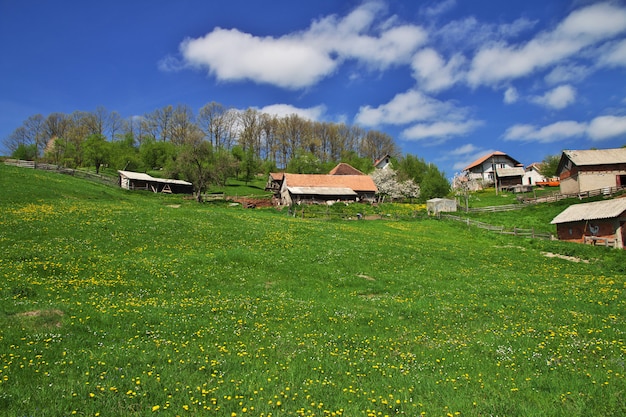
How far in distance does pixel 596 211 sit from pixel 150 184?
85989 mm

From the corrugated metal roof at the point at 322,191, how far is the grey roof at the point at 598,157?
4359 centimetres

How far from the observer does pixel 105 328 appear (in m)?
12.2

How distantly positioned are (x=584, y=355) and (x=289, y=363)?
29.8 ft

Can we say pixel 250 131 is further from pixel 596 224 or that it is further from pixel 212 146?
pixel 596 224

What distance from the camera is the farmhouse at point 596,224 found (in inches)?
1558

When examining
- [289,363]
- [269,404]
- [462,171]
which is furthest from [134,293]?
[462,171]

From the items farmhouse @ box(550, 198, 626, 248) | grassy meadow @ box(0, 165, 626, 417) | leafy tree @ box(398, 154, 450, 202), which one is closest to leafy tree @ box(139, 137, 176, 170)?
leafy tree @ box(398, 154, 450, 202)

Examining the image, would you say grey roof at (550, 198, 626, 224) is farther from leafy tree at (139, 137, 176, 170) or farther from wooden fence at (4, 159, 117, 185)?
leafy tree at (139, 137, 176, 170)

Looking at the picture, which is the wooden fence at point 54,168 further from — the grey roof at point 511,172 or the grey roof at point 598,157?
the grey roof at point 511,172

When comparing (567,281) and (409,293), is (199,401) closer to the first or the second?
(409,293)

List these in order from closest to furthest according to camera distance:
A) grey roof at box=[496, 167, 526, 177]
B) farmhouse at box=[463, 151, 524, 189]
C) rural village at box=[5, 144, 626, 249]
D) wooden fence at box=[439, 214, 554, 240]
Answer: rural village at box=[5, 144, 626, 249]
wooden fence at box=[439, 214, 554, 240]
grey roof at box=[496, 167, 526, 177]
farmhouse at box=[463, 151, 524, 189]

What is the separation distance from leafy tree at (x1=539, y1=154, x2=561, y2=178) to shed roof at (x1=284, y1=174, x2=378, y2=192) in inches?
1980

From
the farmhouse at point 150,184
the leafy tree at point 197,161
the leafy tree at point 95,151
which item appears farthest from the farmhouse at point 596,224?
the leafy tree at point 95,151

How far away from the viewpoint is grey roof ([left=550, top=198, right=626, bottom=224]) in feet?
129
